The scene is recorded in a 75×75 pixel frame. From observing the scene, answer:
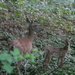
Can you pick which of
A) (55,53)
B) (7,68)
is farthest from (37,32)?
(7,68)

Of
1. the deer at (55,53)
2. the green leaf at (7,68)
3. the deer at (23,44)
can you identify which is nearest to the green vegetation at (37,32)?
the deer at (55,53)

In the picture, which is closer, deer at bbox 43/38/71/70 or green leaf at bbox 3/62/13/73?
green leaf at bbox 3/62/13/73

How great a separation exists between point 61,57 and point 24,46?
5.06ft

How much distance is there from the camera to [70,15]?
1614 centimetres

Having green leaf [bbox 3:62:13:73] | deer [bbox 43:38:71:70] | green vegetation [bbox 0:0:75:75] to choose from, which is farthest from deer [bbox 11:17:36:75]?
green leaf [bbox 3:62:13:73]

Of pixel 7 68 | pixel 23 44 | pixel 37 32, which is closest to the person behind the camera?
pixel 7 68

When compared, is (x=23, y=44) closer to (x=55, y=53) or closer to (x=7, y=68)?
(x=55, y=53)

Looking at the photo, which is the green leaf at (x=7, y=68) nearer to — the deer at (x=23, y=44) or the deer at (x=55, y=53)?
the deer at (x=23, y=44)

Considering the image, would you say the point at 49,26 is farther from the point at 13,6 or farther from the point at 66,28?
the point at 13,6

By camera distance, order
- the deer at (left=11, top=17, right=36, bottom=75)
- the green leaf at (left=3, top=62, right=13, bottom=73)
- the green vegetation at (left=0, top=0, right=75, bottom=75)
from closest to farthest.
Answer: the green leaf at (left=3, top=62, right=13, bottom=73)
the deer at (left=11, top=17, right=36, bottom=75)
the green vegetation at (left=0, top=0, right=75, bottom=75)

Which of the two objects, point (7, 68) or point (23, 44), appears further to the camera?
point (23, 44)

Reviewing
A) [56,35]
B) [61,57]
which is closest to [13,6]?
[56,35]

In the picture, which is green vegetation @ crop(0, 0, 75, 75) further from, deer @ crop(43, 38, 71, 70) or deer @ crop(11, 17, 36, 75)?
deer @ crop(11, 17, 36, 75)

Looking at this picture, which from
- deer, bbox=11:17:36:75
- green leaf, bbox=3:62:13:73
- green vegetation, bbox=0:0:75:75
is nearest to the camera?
green leaf, bbox=3:62:13:73
